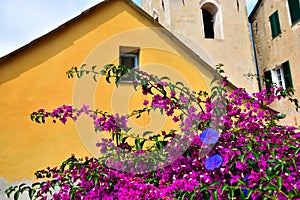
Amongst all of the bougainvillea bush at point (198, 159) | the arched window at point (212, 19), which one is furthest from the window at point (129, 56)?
the arched window at point (212, 19)

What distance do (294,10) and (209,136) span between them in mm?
10348

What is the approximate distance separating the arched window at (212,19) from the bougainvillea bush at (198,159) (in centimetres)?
1090

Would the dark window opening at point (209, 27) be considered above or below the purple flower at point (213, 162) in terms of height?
above

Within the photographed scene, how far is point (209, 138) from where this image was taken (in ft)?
8.11

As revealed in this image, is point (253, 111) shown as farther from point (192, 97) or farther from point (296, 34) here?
point (296, 34)

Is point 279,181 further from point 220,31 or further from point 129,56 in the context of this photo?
point 220,31

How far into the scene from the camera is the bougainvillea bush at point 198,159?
6.54 feet

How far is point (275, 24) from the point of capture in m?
12.3

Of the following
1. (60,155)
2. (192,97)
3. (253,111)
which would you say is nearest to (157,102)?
(192,97)

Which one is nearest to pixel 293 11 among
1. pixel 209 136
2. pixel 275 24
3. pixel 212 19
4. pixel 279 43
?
pixel 275 24

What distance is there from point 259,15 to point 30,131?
11.0m

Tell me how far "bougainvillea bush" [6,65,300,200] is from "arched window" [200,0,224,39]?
1090cm

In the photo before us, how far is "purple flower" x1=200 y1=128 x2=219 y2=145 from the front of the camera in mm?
2467

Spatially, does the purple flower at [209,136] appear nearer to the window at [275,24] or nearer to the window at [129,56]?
the window at [129,56]
